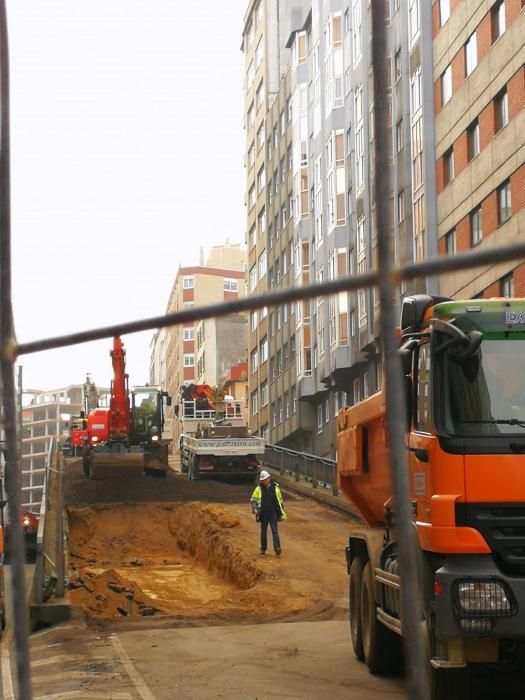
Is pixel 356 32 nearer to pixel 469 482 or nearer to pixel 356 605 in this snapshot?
pixel 356 605

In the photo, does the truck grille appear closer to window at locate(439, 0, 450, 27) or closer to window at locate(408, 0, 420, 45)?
window at locate(439, 0, 450, 27)

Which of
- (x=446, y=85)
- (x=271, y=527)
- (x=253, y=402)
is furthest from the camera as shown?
Result: (x=253, y=402)

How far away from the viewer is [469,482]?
971cm

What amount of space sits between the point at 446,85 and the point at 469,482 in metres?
30.6

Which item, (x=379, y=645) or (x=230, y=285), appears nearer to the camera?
(x=379, y=645)

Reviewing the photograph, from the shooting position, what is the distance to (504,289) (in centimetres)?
3188

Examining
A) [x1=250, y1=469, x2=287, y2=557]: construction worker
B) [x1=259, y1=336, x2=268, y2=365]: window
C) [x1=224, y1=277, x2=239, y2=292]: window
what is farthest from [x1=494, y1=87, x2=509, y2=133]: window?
[x1=224, y1=277, x2=239, y2=292]: window

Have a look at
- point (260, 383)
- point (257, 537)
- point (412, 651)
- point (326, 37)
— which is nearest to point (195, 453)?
point (257, 537)

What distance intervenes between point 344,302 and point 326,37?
1438 cm

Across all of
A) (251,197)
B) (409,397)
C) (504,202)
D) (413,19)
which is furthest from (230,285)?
(409,397)

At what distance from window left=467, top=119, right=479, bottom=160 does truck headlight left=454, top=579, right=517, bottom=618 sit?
2773cm

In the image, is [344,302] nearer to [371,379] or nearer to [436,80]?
[371,379]

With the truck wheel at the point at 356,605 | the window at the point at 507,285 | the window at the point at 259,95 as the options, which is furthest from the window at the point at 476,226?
the window at the point at 259,95

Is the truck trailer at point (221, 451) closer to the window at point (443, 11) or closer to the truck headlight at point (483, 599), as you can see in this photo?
the window at point (443, 11)
